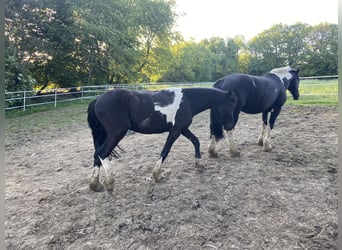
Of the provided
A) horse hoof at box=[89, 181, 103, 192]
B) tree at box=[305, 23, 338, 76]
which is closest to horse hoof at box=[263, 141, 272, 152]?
tree at box=[305, 23, 338, 76]

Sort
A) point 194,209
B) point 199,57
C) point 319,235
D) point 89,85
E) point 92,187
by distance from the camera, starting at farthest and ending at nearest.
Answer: point 89,85 → point 199,57 → point 92,187 → point 194,209 → point 319,235

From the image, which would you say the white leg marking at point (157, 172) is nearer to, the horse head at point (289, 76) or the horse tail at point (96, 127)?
the horse tail at point (96, 127)

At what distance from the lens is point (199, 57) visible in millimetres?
2666

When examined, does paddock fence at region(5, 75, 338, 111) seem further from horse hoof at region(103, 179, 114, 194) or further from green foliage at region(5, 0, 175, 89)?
horse hoof at region(103, 179, 114, 194)

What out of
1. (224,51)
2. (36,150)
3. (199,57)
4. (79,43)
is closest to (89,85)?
(79,43)

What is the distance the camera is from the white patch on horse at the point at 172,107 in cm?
207

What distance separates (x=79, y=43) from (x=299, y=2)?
2523 mm

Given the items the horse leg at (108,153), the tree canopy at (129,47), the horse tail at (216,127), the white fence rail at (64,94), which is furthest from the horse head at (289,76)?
the horse leg at (108,153)

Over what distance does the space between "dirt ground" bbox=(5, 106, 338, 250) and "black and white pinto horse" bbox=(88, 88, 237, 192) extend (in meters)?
0.29

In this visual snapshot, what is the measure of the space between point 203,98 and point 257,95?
3.06ft

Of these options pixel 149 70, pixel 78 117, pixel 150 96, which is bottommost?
pixel 78 117

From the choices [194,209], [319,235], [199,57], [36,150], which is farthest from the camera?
[36,150]

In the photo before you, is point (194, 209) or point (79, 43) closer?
point (194, 209)

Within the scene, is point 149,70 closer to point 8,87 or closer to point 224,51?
point 224,51
